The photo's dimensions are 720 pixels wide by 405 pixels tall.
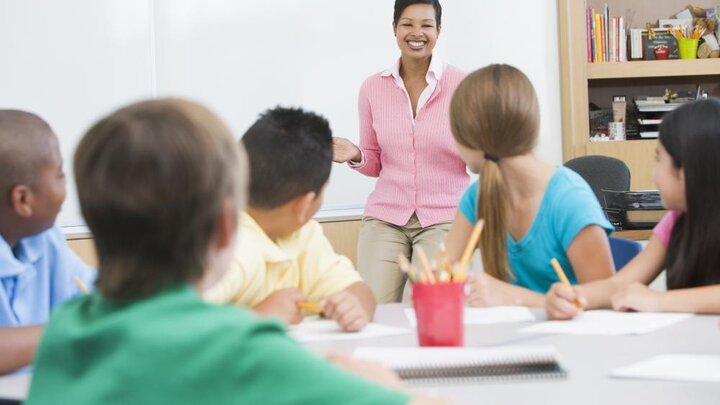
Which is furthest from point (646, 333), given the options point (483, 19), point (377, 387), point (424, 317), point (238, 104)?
point (483, 19)

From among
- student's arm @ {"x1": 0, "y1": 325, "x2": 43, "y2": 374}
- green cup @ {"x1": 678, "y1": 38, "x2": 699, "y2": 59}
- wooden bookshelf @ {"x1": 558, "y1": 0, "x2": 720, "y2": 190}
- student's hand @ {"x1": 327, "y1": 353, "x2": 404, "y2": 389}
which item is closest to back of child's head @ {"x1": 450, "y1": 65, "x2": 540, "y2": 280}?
student's arm @ {"x1": 0, "y1": 325, "x2": 43, "y2": 374}

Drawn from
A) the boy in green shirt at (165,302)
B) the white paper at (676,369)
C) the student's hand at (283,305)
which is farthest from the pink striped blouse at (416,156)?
the boy in green shirt at (165,302)

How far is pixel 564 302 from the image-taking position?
1.75 m

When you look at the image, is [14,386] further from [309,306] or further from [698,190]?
[698,190]

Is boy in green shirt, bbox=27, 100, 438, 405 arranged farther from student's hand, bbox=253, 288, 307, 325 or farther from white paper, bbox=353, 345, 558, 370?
student's hand, bbox=253, 288, 307, 325

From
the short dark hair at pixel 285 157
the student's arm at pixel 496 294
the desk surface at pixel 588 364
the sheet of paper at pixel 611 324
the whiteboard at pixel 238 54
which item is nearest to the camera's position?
the desk surface at pixel 588 364

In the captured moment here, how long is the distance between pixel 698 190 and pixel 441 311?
76 cm

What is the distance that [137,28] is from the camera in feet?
12.1

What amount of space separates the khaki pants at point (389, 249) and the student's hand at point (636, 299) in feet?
3.93

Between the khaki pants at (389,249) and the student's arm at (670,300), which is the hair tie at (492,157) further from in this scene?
the khaki pants at (389,249)

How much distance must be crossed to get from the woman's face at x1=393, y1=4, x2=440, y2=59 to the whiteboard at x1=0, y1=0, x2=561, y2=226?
2.48ft

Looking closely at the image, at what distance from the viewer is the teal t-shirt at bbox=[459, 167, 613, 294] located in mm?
2096

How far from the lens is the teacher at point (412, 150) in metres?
3.20

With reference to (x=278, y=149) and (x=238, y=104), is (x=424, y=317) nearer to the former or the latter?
(x=278, y=149)
